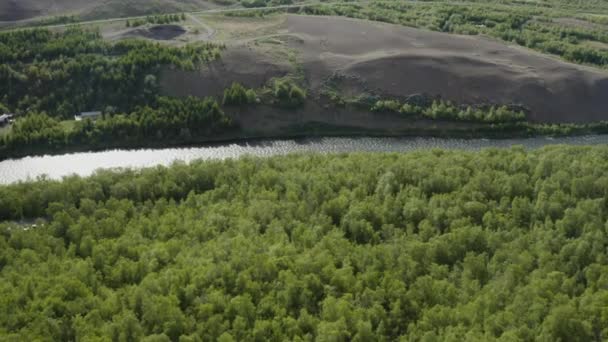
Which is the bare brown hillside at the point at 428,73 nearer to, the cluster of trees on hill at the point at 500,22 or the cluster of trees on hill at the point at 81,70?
the cluster of trees on hill at the point at 81,70

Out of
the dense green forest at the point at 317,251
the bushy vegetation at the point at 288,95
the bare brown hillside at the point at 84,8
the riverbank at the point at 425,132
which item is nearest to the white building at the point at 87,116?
the riverbank at the point at 425,132

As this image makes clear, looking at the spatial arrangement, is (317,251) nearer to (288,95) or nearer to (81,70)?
(288,95)

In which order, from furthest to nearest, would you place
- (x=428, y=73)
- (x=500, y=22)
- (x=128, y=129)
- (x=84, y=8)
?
(x=500, y=22), (x=84, y=8), (x=428, y=73), (x=128, y=129)

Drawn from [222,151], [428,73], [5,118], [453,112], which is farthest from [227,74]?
[453,112]

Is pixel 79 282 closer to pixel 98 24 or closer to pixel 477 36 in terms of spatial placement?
pixel 98 24

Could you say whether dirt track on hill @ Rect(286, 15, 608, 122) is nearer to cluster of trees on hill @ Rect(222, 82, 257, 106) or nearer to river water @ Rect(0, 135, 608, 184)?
river water @ Rect(0, 135, 608, 184)

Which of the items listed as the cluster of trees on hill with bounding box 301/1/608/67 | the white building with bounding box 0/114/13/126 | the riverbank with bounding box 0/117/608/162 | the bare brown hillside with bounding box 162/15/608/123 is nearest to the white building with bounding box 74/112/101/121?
the white building with bounding box 0/114/13/126

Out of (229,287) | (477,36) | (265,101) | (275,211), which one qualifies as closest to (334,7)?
(477,36)
